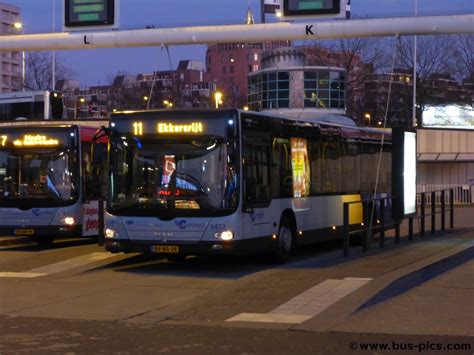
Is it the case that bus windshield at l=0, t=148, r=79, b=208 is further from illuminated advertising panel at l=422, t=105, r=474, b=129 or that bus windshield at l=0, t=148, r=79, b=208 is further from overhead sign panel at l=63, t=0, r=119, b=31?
illuminated advertising panel at l=422, t=105, r=474, b=129

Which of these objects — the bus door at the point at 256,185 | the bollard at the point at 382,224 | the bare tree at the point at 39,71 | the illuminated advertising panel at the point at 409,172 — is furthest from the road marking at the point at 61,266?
the bare tree at the point at 39,71

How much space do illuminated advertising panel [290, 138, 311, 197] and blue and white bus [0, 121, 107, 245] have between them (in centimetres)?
541

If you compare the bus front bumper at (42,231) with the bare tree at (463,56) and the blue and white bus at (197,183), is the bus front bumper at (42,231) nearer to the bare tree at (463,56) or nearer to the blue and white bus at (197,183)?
the blue and white bus at (197,183)

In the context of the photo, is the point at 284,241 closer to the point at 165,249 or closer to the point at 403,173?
the point at 165,249

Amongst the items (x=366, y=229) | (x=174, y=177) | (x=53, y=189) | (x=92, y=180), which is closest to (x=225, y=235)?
(x=174, y=177)

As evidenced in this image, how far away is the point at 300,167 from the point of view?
51.4 ft

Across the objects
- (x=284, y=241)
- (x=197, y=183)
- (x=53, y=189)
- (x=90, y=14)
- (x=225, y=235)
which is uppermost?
(x=90, y=14)

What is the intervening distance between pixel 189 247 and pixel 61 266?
3.27 m

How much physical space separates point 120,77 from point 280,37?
86.2 metres

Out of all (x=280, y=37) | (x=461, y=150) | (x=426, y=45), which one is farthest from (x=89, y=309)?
(x=426, y=45)

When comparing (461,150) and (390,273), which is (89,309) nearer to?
(390,273)

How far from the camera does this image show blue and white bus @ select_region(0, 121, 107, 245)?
17.3 metres

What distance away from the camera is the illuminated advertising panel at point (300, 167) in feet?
50.6

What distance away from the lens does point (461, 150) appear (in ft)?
133
